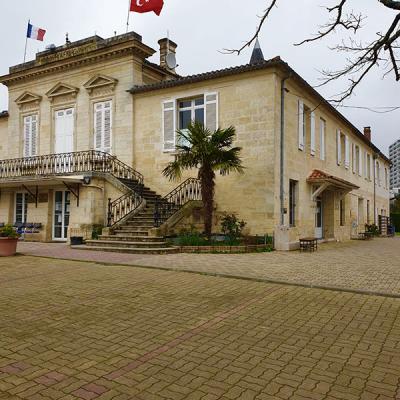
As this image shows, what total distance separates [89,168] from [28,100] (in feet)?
19.5

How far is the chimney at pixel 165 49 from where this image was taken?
20219 millimetres

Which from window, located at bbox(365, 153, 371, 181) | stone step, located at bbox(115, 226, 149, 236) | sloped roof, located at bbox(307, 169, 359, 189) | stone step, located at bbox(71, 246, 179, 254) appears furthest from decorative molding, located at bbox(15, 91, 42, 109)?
window, located at bbox(365, 153, 371, 181)

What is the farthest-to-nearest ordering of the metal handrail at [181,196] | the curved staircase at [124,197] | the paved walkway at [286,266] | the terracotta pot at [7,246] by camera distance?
the metal handrail at [181,196] < the curved staircase at [124,197] < the terracotta pot at [7,246] < the paved walkway at [286,266]

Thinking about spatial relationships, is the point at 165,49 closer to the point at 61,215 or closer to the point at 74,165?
the point at 74,165

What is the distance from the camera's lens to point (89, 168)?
55.5 ft

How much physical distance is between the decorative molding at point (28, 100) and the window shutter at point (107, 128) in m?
4.17

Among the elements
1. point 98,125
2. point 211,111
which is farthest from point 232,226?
point 98,125

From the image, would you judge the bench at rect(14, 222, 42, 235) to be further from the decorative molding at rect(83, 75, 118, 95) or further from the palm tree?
the palm tree

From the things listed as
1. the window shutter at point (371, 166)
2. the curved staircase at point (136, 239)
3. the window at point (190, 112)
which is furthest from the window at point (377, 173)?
the curved staircase at point (136, 239)

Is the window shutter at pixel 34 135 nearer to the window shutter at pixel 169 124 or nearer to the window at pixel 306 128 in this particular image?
the window shutter at pixel 169 124

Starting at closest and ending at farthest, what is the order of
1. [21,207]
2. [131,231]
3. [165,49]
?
[131,231]
[21,207]
[165,49]

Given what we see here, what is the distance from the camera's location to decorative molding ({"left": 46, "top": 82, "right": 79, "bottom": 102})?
1851cm

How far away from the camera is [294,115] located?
15.6 metres

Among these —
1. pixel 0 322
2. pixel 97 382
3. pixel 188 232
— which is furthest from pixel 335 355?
pixel 188 232
